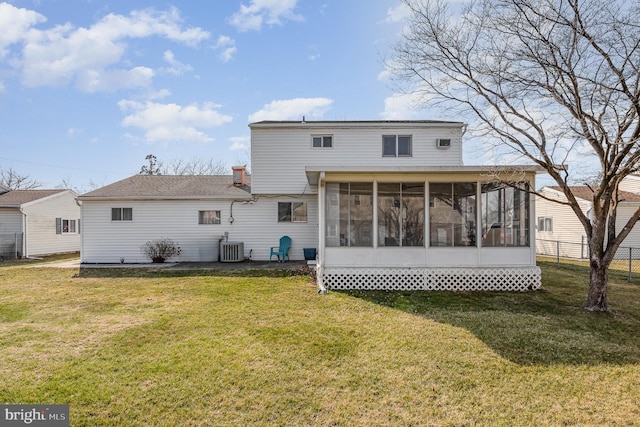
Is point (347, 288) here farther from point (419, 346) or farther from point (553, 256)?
point (553, 256)

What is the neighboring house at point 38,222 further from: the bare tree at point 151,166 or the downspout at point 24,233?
the bare tree at point 151,166

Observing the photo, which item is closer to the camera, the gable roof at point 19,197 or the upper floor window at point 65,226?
the gable roof at point 19,197

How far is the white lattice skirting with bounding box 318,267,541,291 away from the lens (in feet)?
25.9

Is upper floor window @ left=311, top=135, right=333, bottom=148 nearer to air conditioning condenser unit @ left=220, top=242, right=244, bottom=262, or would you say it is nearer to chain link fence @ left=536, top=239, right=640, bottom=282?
air conditioning condenser unit @ left=220, top=242, right=244, bottom=262

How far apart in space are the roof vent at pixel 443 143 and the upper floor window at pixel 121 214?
1291 centimetres

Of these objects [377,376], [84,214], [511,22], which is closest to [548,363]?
[377,376]

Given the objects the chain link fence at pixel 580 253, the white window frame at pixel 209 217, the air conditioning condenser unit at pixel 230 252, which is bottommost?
the chain link fence at pixel 580 253

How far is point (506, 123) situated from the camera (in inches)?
278

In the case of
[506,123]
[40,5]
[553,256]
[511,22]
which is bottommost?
[553,256]

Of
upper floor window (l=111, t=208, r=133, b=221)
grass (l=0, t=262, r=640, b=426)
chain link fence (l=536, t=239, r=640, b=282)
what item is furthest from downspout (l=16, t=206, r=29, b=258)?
chain link fence (l=536, t=239, r=640, b=282)

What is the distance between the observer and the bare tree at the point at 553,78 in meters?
5.82

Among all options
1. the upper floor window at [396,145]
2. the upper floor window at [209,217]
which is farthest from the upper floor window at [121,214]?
the upper floor window at [396,145]

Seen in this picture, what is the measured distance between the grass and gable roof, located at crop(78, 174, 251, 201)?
20.5 ft

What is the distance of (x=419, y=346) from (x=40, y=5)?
13.1 metres
